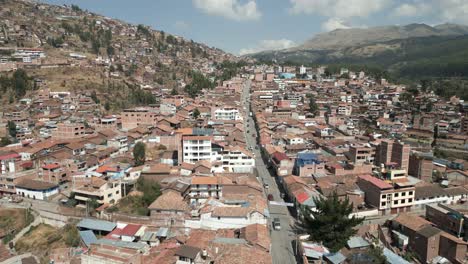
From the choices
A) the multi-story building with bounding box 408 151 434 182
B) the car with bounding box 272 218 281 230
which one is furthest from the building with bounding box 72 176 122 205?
the multi-story building with bounding box 408 151 434 182

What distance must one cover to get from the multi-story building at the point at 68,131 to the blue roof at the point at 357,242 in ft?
103

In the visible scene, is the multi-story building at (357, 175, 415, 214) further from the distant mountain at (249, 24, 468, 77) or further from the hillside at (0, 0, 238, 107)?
the distant mountain at (249, 24, 468, 77)

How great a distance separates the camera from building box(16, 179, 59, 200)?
2592 centimetres

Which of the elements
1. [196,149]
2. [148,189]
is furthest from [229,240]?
[196,149]

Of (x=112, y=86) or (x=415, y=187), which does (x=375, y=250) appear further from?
(x=112, y=86)

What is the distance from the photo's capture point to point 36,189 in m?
25.9

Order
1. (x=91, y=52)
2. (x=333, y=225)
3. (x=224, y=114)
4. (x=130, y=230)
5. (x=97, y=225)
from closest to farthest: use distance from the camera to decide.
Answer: (x=333, y=225)
(x=130, y=230)
(x=97, y=225)
(x=224, y=114)
(x=91, y=52)

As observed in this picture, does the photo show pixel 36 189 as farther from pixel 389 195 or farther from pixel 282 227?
pixel 389 195

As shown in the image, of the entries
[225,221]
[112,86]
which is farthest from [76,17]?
[225,221]

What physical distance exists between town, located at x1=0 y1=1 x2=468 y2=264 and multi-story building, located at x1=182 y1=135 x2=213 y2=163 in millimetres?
120

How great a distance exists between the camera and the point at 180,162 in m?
29.1

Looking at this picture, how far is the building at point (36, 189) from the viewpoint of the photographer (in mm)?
25922

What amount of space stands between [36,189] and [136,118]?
18297 mm

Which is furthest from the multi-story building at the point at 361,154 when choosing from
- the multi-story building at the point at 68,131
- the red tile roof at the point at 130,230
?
the multi-story building at the point at 68,131
